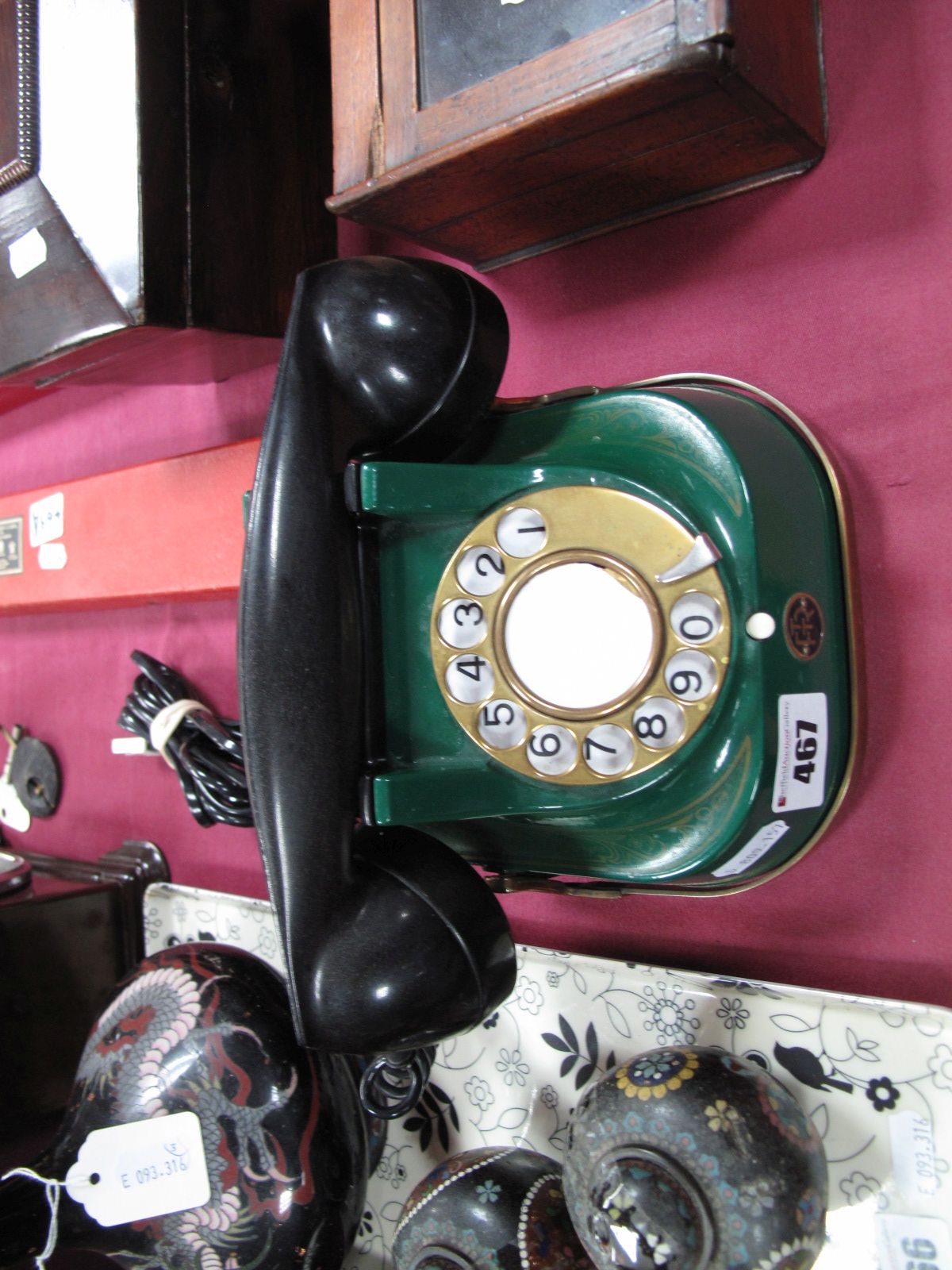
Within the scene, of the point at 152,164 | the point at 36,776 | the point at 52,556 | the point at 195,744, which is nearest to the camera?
the point at 152,164

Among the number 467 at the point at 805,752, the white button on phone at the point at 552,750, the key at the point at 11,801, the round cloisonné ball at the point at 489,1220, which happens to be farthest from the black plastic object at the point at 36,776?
the number 467 at the point at 805,752

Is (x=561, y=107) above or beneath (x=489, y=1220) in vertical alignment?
above

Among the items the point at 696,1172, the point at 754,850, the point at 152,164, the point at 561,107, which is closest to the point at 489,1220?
the point at 696,1172

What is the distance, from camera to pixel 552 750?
0.61 m

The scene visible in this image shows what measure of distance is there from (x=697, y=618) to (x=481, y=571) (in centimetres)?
14

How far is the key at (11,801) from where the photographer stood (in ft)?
4.91

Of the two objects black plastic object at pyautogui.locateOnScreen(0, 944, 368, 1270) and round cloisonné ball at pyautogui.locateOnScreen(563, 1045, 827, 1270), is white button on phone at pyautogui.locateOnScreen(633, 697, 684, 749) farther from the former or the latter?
black plastic object at pyautogui.locateOnScreen(0, 944, 368, 1270)

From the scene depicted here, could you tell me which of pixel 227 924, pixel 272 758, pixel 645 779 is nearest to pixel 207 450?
pixel 227 924

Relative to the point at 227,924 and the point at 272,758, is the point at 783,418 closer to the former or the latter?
the point at 272,758

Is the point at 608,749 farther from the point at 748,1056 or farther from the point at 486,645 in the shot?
the point at 748,1056

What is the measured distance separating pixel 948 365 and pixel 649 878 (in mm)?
388

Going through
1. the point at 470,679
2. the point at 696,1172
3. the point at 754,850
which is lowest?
the point at 696,1172

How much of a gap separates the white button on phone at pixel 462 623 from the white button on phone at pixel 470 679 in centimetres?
1

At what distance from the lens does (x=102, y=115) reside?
0.81m
